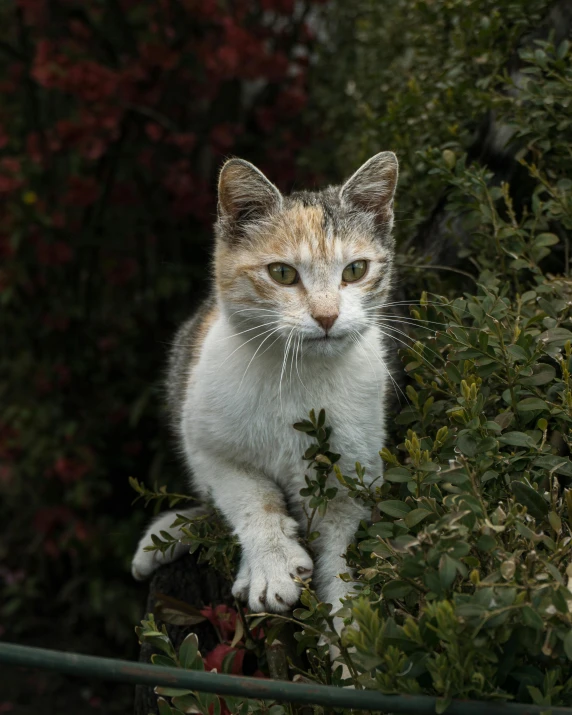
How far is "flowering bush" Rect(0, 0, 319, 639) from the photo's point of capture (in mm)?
4227

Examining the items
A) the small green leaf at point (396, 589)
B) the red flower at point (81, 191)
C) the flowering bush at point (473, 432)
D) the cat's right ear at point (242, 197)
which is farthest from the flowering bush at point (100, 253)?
the small green leaf at point (396, 589)

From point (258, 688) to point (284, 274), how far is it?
1089 millimetres

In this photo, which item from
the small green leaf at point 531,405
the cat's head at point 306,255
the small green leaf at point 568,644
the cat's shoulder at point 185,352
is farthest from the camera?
the cat's shoulder at point 185,352

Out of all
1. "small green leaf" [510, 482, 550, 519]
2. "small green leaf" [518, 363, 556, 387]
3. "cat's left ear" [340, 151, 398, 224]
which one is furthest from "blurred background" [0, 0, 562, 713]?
"small green leaf" [510, 482, 550, 519]

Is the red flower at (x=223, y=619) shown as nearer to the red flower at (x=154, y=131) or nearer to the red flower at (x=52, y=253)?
the red flower at (x=52, y=253)

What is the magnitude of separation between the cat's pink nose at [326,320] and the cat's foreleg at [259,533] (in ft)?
1.56

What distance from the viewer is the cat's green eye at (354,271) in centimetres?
219

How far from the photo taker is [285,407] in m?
2.15

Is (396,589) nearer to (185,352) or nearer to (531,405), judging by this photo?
(531,405)

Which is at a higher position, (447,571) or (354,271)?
(354,271)

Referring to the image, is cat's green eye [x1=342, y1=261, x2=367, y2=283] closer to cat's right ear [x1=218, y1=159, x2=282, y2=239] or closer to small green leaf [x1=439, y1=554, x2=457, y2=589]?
cat's right ear [x1=218, y1=159, x2=282, y2=239]

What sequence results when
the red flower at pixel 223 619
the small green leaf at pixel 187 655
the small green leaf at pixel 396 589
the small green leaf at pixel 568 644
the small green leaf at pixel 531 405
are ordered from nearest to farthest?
the small green leaf at pixel 568 644 → the small green leaf at pixel 396 589 → the small green leaf at pixel 187 655 → the small green leaf at pixel 531 405 → the red flower at pixel 223 619

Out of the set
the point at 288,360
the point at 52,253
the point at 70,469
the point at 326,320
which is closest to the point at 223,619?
the point at 288,360

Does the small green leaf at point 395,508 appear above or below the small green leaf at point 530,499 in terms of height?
below
